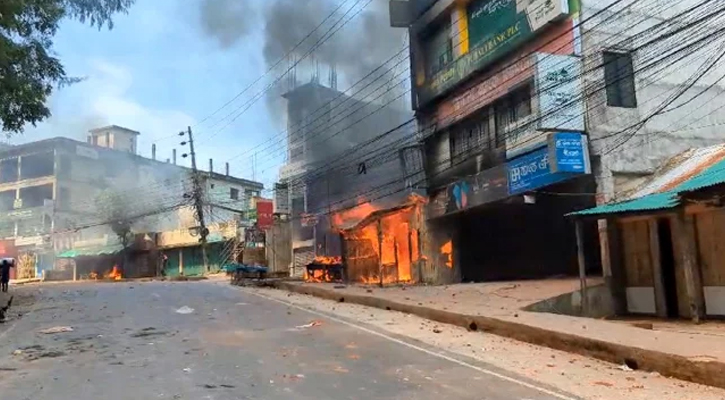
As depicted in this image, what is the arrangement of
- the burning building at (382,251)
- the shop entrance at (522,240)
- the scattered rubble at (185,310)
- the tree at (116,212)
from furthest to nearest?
the tree at (116,212), the burning building at (382,251), the shop entrance at (522,240), the scattered rubble at (185,310)

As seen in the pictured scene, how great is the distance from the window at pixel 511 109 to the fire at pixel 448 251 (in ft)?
18.0

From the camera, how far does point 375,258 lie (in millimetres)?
28703

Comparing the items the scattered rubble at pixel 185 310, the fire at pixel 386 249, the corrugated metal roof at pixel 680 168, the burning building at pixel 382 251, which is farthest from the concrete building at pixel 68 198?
the corrugated metal roof at pixel 680 168

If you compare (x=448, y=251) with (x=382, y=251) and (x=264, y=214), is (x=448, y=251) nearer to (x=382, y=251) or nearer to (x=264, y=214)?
(x=382, y=251)

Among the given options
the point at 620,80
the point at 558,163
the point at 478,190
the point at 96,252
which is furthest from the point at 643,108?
the point at 96,252

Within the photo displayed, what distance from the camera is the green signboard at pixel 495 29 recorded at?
1836 centimetres

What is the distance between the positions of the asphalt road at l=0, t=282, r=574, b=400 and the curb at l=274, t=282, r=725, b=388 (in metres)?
1.76

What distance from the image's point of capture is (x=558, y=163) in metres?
16.3

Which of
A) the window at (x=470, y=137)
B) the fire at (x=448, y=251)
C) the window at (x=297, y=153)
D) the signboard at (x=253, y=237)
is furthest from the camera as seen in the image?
the signboard at (x=253, y=237)

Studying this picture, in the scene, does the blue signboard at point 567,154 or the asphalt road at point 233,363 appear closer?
the asphalt road at point 233,363

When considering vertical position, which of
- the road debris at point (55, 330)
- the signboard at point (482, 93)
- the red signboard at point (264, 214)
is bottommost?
the road debris at point (55, 330)

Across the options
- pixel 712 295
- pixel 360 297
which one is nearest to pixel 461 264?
pixel 360 297

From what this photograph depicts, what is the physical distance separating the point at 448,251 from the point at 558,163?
9.04 meters

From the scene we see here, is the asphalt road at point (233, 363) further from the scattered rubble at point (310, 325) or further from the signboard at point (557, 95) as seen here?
the signboard at point (557, 95)
